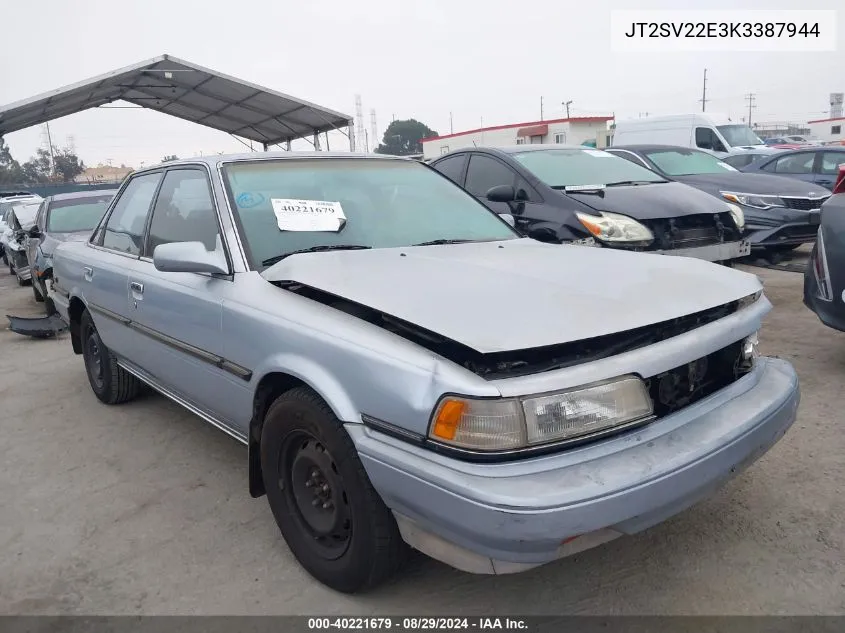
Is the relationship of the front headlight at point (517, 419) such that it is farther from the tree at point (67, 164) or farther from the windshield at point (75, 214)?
the tree at point (67, 164)

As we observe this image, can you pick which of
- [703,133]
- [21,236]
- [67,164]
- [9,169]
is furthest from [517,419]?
[67,164]

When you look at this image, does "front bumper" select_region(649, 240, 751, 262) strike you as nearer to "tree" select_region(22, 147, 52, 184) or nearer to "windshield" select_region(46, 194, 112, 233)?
"windshield" select_region(46, 194, 112, 233)

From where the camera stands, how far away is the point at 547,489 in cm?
169

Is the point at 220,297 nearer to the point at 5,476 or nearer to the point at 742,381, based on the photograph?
the point at 5,476

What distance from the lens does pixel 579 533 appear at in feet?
5.55

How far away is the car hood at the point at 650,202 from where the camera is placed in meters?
5.52

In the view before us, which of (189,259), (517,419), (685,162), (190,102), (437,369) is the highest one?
(190,102)

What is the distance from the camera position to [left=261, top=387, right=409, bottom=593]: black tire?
2004mm

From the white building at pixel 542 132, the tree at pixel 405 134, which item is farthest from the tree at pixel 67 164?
the white building at pixel 542 132

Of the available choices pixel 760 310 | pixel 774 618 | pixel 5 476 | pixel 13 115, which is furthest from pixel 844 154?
pixel 13 115

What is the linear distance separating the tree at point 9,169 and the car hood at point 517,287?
6878 cm

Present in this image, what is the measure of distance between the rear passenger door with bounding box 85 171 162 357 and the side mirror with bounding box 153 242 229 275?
1.07 metres

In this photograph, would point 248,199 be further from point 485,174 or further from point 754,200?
point 754,200

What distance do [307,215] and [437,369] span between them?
1.29 m
